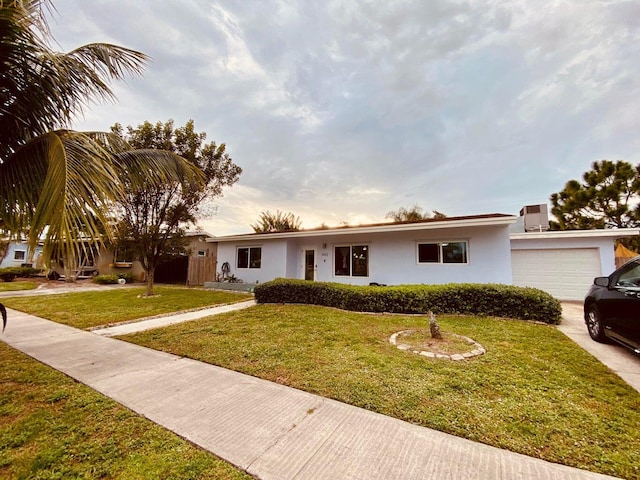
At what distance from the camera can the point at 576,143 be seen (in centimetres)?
1001

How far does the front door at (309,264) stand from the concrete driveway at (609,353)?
374 inches

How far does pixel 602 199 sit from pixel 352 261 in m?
17.1

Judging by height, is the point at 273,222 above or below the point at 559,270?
above

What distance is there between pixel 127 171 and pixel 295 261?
983cm

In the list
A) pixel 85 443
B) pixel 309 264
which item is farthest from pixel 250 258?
pixel 85 443

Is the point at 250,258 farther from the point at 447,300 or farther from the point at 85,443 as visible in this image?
the point at 85,443

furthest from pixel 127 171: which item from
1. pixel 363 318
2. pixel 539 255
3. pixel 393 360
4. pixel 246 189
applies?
pixel 539 255

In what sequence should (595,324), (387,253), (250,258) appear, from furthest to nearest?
(250,258) < (387,253) < (595,324)

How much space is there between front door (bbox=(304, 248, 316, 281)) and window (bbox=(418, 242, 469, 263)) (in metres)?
5.22

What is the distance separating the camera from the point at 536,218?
44.9 feet

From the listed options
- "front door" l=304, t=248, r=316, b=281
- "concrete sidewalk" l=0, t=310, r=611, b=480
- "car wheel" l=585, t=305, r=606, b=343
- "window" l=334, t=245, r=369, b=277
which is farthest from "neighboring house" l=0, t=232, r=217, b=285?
"car wheel" l=585, t=305, r=606, b=343

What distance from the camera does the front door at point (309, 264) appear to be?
13750 mm

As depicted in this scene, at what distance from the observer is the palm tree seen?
2697mm

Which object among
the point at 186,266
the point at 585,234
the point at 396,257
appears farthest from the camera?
the point at 186,266
